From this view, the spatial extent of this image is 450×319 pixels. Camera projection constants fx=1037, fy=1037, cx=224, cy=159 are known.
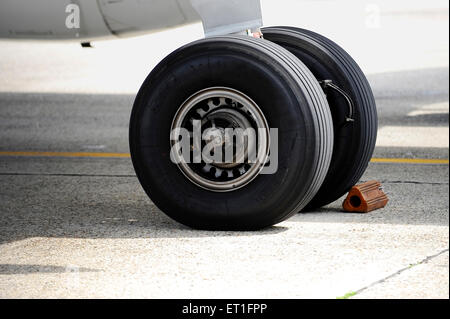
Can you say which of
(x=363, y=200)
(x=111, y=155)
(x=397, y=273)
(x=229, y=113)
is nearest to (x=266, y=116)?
(x=229, y=113)

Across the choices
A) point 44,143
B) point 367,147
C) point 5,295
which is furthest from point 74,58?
point 5,295

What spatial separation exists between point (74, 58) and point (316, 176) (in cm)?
1310

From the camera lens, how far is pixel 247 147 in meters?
5.62

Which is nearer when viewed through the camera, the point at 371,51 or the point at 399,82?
the point at 399,82

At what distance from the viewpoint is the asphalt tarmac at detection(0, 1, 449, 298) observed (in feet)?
15.2

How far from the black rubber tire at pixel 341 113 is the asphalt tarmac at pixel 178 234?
0.19 m

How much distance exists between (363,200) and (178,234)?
123 cm

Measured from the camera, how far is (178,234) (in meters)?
5.61

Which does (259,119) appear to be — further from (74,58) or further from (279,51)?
(74,58)

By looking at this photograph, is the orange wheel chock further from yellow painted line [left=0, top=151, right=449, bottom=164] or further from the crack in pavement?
yellow painted line [left=0, top=151, right=449, bottom=164]

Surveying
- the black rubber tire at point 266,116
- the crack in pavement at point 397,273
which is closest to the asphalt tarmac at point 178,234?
the crack in pavement at point 397,273

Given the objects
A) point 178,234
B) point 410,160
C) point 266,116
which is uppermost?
point 266,116

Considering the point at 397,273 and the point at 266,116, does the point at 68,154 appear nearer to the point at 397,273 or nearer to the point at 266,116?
the point at 266,116

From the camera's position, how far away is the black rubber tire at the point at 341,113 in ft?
20.3
